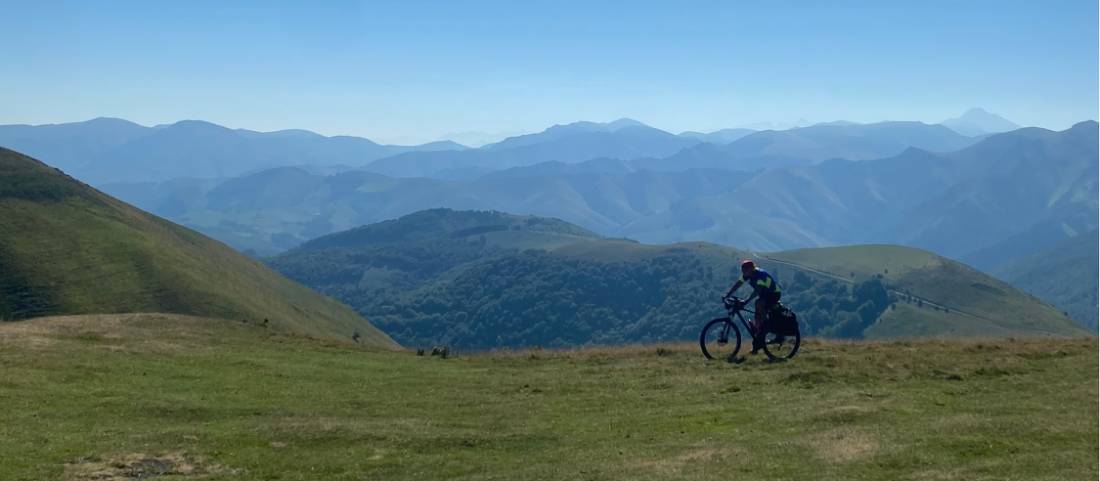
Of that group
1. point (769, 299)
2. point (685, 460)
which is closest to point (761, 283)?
point (769, 299)

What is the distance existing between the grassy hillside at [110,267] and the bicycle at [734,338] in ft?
217

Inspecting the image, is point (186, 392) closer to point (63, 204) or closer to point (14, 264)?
point (14, 264)

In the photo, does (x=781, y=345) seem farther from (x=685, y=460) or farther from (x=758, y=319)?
(x=685, y=460)

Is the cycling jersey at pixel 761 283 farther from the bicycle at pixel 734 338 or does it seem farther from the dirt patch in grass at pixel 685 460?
the dirt patch in grass at pixel 685 460

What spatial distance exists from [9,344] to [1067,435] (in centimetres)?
2944

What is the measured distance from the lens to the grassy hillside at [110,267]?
8850 cm

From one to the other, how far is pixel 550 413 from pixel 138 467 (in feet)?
30.2

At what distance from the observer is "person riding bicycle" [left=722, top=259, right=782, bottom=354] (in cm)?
2586

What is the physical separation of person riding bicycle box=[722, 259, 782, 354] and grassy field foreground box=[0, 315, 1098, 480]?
3.84 ft

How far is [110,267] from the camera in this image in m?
98.4

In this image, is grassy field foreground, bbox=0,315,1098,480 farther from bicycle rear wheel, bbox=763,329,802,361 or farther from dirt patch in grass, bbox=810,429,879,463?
bicycle rear wheel, bbox=763,329,802,361

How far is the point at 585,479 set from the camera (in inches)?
588

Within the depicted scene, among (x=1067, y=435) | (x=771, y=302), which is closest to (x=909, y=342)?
(x=771, y=302)

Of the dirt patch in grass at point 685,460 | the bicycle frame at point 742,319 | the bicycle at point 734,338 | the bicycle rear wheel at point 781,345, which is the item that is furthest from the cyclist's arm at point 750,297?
the dirt patch in grass at point 685,460
